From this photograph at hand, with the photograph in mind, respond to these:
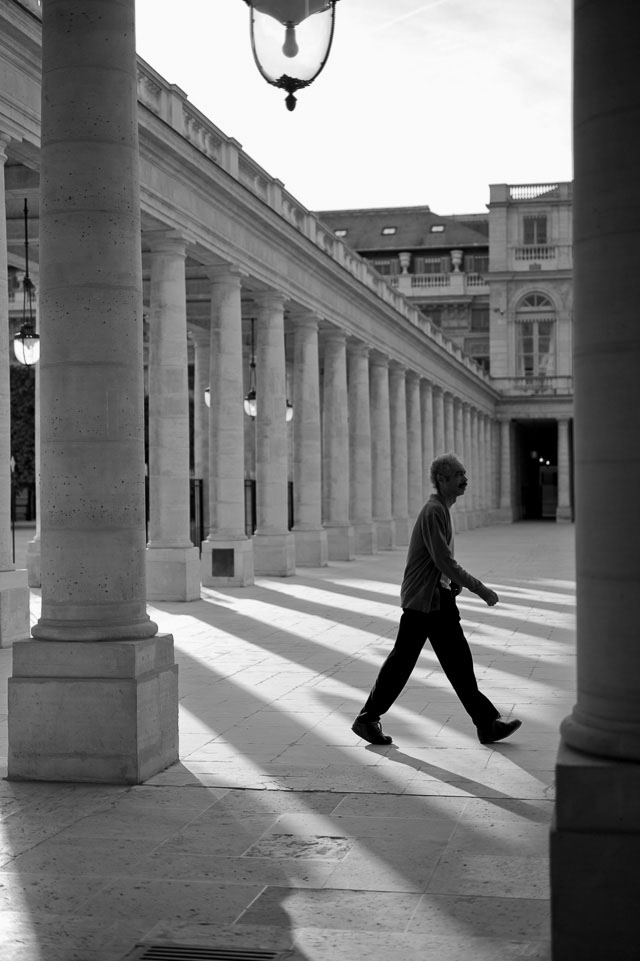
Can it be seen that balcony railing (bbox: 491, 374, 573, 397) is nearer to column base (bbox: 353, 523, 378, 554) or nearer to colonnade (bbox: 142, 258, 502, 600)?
colonnade (bbox: 142, 258, 502, 600)

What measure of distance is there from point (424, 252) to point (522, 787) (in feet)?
280

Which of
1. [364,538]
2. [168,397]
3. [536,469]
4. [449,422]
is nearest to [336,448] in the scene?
[364,538]

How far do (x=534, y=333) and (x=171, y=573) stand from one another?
60.4 metres

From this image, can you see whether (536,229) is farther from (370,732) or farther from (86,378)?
(86,378)

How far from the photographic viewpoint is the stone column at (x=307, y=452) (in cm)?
3312

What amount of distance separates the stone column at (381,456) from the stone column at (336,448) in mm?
6095

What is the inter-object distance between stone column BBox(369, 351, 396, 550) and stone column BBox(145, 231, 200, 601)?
1955cm

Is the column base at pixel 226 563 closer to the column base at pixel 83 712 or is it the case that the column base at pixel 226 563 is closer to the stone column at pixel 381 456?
the stone column at pixel 381 456

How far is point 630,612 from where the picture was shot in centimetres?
542

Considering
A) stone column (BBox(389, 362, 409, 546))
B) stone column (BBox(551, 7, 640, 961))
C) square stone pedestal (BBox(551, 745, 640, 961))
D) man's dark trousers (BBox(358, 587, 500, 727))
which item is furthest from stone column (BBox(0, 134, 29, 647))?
stone column (BBox(389, 362, 409, 546))

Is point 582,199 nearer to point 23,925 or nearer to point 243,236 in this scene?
point 23,925

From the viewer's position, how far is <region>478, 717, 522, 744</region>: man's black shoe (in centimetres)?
965

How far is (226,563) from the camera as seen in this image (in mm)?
26266

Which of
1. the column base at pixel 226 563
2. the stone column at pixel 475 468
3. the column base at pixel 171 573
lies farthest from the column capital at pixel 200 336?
the stone column at pixel 475 468
